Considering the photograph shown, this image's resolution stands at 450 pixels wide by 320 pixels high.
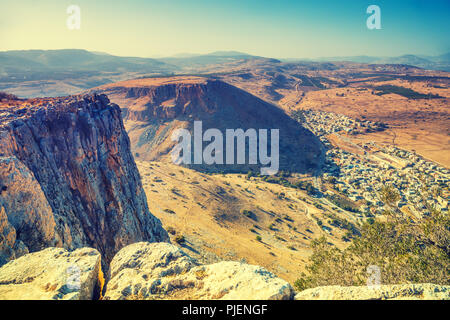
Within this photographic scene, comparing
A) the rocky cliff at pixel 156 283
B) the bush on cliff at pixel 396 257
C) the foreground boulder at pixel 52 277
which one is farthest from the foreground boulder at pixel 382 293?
the bush on cliff at pixel 396 257

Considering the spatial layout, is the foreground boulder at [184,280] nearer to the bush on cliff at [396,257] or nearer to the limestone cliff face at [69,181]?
the limestone cliff face at [69,181]

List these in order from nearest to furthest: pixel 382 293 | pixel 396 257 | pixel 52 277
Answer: pixel 382 293, pixel 52 277, pixel 396 257

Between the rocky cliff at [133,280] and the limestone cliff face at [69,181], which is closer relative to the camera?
the rocky cliff at [133,280]

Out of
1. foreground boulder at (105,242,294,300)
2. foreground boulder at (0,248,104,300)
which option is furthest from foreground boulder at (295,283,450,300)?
foreground boulder at (0,248,104,300)

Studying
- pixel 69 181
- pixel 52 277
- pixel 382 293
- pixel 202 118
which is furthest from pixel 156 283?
pixel 202 118

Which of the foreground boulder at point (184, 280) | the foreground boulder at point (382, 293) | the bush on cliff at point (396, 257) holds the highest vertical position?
the foreground boulder at point (382, 293)

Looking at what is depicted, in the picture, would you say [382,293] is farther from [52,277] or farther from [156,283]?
[52,277]
